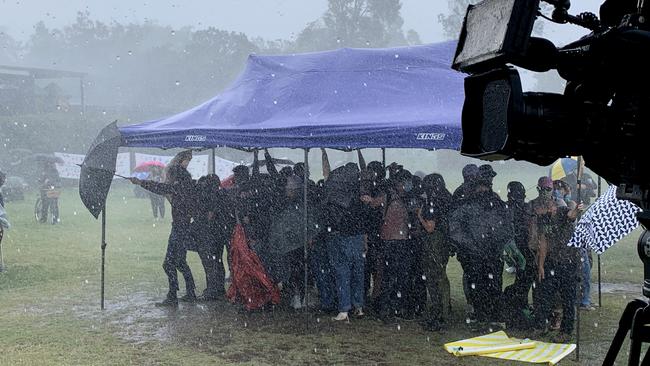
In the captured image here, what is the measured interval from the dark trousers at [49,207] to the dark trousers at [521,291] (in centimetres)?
1455

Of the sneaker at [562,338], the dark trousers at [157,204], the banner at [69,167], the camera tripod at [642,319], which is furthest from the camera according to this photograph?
the banner at [69,167]

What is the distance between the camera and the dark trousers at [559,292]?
8.01 m

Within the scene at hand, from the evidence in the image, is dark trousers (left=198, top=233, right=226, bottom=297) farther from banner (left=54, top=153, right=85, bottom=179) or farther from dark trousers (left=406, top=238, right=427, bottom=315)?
banner (left=54, top=153, right=85, bottom=179)

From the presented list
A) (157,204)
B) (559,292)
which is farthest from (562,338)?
(157,204)

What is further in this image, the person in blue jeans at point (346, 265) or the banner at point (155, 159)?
the banner at point (155, 159)

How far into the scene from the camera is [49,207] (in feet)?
65.6

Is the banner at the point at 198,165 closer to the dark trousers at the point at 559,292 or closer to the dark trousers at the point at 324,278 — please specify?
the dark trousers at the point at 324,278

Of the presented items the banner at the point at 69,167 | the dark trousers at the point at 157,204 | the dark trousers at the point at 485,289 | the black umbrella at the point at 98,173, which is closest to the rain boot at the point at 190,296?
the black umbrella at the point at 98,173

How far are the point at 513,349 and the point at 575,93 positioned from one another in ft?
18.1

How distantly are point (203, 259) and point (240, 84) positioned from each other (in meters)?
2.52

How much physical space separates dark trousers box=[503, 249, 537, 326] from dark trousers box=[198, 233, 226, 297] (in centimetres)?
375

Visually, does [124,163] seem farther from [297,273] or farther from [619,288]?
[619,288]

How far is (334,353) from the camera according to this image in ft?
24.2

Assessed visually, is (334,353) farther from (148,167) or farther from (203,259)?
(148,167)
